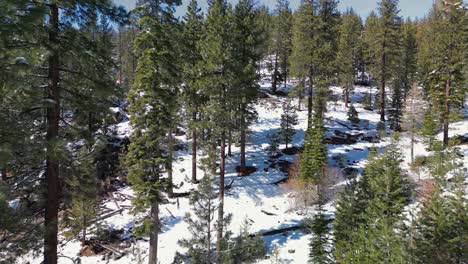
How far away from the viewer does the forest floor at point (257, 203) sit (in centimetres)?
2033

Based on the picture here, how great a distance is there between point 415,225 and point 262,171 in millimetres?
13391

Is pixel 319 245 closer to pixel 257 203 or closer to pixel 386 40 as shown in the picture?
pixel 257 203

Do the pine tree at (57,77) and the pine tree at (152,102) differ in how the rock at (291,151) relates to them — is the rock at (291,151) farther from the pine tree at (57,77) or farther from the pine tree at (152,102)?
the pine tree at (57,77)

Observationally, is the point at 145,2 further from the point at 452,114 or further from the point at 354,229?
the point at 452,114

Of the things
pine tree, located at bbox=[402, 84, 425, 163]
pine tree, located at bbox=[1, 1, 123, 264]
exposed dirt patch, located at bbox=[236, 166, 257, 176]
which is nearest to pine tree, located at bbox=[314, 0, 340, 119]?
pine tree, located at bbox=[402, 84, 425, 163]

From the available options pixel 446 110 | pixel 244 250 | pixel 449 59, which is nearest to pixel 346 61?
pixel 449 59

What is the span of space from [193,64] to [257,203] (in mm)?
12208

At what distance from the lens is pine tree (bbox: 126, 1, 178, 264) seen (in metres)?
16.6

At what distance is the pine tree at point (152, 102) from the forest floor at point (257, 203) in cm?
295

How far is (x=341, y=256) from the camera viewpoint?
16.5 meters

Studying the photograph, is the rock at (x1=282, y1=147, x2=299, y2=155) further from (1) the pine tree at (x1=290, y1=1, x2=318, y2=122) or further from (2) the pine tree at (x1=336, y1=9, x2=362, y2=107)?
(2) the pine tree at (x1=336, y1=9, x2=362, y2=107)

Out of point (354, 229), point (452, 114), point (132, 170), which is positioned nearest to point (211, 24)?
point (132, 170)

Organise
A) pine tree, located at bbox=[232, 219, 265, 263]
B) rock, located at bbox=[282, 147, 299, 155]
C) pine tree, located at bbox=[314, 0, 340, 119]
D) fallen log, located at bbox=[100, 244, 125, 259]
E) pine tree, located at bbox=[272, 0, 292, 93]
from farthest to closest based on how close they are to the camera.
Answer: pine tree, located at bbox=[272, 0, 292, 93]
pine tree, located at bbox=[314, 0, 340, 119]
rock, located at bbox=[282, 147, 299, 155]
fallen log, located at bbox=[100, 244, 125, 259]
pine tree, located at bbox=[232, 219, 265, 263]

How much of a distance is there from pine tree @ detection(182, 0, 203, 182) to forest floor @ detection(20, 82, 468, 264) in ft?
11.7
